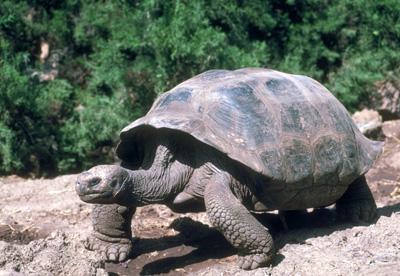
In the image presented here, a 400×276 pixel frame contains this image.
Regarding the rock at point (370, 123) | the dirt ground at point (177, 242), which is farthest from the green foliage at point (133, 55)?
the dirt ground at point (177, 242)

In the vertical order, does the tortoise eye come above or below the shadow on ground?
above

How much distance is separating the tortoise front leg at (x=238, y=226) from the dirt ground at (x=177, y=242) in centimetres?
8

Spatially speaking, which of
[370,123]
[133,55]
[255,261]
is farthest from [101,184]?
[370,123]

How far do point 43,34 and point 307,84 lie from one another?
15.1 ft

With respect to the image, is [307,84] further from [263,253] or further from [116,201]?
[116,201]

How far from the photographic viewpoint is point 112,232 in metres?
4.34

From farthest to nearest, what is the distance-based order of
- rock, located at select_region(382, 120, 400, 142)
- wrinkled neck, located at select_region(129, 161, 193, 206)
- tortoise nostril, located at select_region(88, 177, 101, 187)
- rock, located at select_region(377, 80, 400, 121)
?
rock, located at select_region(377, 80, 400, 121) < rock, located at select_region(382, 120, 400, 142) < wrinkled neck, located at select_region(129, 161, 193, 206) < tortoise nostril, located at select_region(88, 177, 101, 187)

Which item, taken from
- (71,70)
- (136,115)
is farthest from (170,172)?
(71,70)

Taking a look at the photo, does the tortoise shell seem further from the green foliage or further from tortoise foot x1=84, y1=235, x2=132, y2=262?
the green foliage

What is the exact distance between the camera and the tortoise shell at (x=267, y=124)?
398 centimetres

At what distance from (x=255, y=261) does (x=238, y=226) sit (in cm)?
24

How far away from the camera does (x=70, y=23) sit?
845cm

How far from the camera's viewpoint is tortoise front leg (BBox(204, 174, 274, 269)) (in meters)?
3.82

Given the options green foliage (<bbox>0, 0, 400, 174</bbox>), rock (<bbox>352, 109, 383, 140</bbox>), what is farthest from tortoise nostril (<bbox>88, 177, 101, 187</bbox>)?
rock (<bbox>352, 109, 383, 140</bbox>)
